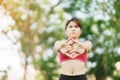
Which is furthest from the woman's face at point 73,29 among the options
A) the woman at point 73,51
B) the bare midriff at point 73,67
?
the bare midriff at point 73,67

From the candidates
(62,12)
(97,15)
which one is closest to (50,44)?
(62,12)

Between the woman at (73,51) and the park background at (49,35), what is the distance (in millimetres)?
276

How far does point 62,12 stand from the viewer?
2621 mm

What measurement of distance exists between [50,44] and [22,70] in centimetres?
31

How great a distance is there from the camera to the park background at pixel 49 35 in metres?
2.58

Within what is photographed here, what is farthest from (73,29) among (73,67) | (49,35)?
(49,35)

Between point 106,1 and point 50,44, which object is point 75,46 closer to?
point 50,44

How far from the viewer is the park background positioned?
2578mm

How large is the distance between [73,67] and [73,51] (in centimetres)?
13

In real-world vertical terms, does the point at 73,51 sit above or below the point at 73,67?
above

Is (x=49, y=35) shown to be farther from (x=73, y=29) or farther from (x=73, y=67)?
(x=73, y=67)

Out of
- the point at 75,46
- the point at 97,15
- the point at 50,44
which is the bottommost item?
the point at 75,46

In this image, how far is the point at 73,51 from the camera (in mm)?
2262

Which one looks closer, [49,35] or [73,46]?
[73,46]
